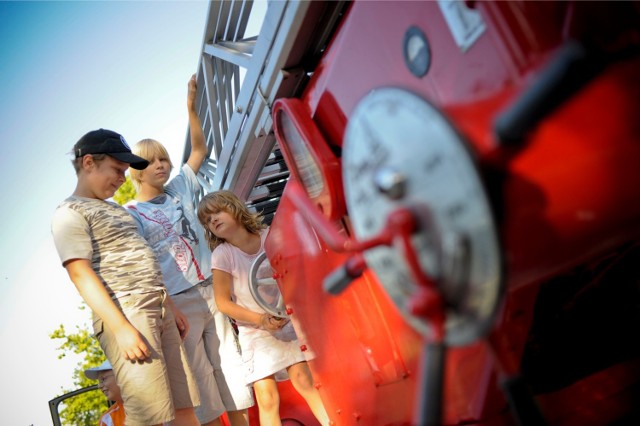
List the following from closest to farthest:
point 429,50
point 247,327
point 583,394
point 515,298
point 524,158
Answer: point 524,158
point 429,50
point 515,298
point 583,394
point 247,327

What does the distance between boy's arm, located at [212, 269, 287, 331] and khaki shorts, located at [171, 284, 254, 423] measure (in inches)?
10.2

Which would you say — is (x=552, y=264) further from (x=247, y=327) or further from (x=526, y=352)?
(x=247, y=327)

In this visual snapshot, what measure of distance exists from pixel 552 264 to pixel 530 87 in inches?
14.1

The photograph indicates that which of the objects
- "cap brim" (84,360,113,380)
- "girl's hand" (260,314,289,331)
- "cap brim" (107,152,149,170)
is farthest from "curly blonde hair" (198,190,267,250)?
"cap brim" (84,360,113,380)

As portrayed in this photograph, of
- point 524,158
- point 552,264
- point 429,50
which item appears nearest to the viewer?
point 524,158

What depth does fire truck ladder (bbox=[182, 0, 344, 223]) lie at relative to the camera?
1.79m

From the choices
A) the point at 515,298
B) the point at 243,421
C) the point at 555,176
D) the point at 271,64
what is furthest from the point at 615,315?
the point at 243,421

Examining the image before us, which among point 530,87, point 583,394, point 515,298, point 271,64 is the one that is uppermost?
point 271,64

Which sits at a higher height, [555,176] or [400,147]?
[400,147]

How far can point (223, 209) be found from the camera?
2912 mm

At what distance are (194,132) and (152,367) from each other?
1471 millimetres

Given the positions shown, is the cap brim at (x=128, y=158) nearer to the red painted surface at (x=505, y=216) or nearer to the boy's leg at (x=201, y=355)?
the boy's leg at (x=201, y=355)

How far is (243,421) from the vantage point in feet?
10.1

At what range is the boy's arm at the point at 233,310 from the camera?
2781 mm
